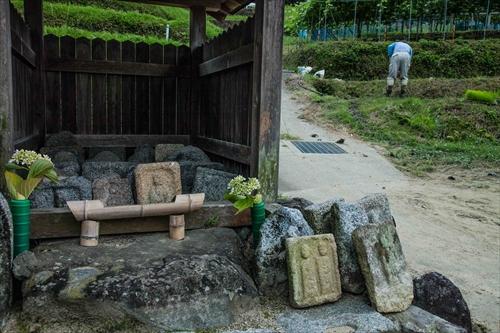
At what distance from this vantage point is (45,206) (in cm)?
376

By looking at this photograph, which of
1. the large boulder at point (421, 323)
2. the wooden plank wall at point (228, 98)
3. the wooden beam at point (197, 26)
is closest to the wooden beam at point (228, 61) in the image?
the wooden plank wall at point (228, 98)

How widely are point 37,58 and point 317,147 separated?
571 cm

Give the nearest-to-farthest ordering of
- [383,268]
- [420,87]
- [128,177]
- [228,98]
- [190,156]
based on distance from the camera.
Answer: [383,268]
[128,177]
[228,98]
[190,156]
[420,87]

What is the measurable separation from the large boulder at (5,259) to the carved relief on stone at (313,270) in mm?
1780

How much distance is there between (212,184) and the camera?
175 inches

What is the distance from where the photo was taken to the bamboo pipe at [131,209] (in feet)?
10.7

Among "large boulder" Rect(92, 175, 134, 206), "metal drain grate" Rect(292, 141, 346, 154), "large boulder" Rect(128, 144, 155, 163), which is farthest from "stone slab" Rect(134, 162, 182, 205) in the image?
"metal drain grate" Rect(292, 141, 346, 154)

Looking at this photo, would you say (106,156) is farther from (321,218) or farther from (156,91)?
(321,218)

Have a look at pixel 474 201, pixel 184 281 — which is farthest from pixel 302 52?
pixel 184 281

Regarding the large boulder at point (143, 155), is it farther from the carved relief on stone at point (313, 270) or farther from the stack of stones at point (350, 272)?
the carved relief on stone at point (313, 270)

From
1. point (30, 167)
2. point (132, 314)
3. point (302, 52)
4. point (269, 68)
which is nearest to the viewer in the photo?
point (132, 314)

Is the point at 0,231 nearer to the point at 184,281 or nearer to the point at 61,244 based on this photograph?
the point at 61,244

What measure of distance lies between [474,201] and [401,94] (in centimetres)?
864

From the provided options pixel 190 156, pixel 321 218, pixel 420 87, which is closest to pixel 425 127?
pixel 420 87
